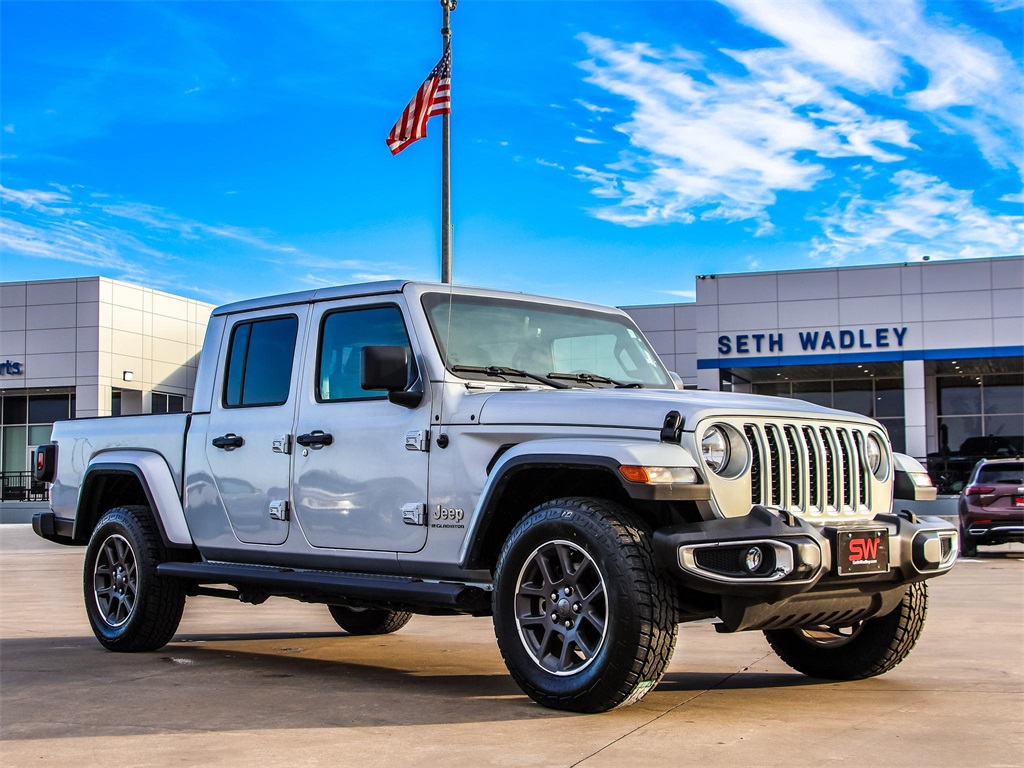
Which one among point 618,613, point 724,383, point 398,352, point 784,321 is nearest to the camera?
point 618,613

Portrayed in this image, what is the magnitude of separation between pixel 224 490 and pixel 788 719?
11.9 feet

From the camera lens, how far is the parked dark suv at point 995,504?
1725 cm

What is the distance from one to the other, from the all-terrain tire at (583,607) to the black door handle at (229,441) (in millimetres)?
2343

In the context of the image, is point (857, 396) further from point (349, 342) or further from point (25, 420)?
point (349, 342)

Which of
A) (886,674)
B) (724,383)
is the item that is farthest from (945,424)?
(886,674)

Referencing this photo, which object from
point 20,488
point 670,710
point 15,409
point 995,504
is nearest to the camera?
point 670,710

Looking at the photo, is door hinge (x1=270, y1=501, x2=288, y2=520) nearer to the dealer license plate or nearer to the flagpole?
the dealer license plate

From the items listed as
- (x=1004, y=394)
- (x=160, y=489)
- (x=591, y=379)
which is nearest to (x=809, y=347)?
(x=1004, y=394)

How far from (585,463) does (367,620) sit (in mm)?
3947

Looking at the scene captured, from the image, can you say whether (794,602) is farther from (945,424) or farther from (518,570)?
(945,424)

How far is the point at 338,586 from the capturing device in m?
6.50

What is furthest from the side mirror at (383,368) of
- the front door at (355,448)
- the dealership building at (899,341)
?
the dealership building at (899,341)

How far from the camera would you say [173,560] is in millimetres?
7914

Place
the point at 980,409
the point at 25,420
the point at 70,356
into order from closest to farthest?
1. the point at 980,409
2. the point at 70,356
3. the point at 25,420
